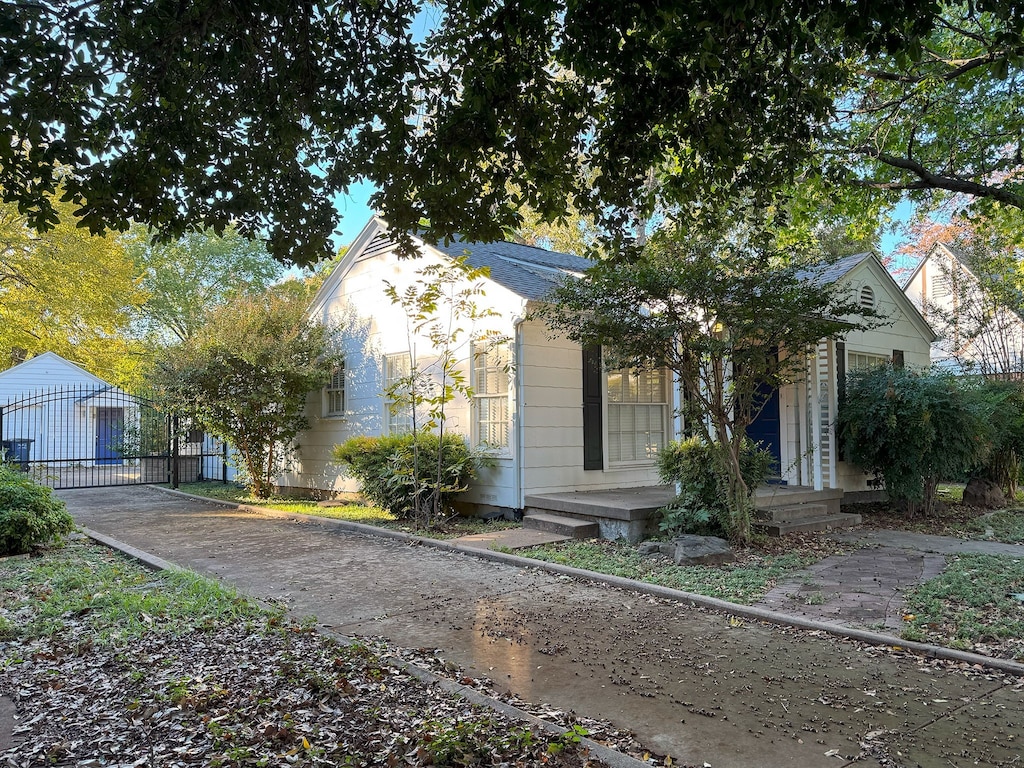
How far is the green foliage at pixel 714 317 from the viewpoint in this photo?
7113 millimetres

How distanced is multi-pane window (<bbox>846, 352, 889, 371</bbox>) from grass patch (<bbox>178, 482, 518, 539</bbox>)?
6.42m

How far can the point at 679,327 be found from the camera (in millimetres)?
7453

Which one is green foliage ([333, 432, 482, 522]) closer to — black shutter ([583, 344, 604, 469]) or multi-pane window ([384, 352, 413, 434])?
multi-pane window ([384, 352, 413, 434])

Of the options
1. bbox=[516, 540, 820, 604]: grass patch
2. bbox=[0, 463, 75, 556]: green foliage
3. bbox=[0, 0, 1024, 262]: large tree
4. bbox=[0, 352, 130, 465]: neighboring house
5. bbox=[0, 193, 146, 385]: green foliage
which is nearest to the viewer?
bbox=[0, 0, 1024, 262]: large tree

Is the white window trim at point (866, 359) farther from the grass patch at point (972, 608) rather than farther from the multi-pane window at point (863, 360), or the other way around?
the grass patch at point (972, 608)

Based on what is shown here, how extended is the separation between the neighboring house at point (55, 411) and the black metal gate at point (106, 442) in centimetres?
4

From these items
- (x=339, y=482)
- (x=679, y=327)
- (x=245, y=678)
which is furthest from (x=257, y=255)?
(x=245, y=678)

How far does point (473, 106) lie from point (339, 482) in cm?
986

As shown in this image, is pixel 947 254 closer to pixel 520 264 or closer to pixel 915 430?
pixel 915 430

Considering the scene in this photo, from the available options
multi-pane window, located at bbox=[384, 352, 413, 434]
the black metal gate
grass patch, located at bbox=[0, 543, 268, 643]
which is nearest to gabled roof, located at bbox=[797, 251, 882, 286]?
multi-pane window, located at bbox=[384, 352, 413, 434]

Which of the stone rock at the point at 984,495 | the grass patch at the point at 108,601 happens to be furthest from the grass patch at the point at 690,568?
the stone rock at the point at 984,495

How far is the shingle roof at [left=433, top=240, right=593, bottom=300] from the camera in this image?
1037 cm

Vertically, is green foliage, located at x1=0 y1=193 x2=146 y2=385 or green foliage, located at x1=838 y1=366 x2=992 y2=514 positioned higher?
green foliage, located at x1=0 y1=193 x2=146 y2=385

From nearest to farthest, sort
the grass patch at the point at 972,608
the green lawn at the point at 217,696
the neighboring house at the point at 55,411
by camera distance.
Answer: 1. the green lawn at the point at 217,696
2. the grass patch at the point at 972,608
3. the neighboring house at the point at 55,411
